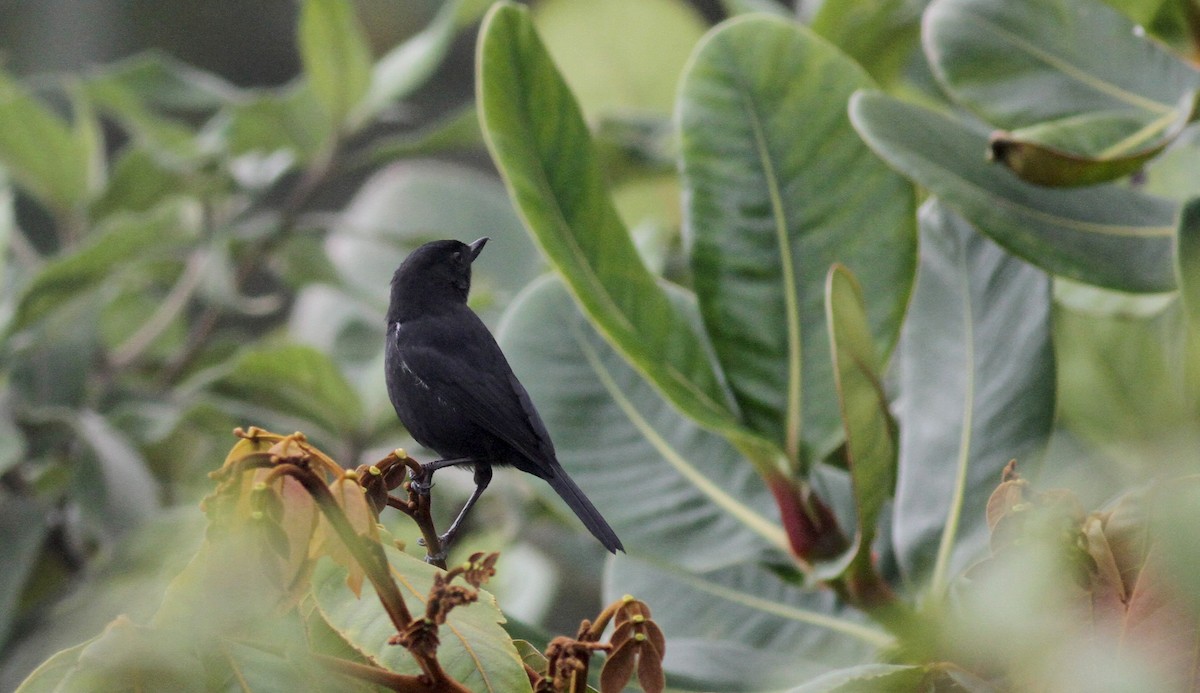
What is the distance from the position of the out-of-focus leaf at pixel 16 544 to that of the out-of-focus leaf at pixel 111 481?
0.05m

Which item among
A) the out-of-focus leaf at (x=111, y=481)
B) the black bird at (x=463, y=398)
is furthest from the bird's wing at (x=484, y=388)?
the out-of-focus leaf at (x=111, y=481)

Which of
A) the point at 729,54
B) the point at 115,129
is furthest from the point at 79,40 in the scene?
the point at 729,54

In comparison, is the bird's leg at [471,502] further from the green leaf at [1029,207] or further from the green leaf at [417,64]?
the green leaf at [417,64]

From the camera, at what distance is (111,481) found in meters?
1.11

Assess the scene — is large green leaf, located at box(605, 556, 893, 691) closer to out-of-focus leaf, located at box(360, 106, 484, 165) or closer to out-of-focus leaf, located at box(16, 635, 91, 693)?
out-of-focus leaf, located at box(16, 635, 91, 693)

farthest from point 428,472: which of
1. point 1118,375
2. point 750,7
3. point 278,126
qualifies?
point 278,126

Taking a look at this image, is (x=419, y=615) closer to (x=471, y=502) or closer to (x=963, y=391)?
(x=471, y=502)

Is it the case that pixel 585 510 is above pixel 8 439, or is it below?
above

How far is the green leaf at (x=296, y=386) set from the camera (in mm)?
1091

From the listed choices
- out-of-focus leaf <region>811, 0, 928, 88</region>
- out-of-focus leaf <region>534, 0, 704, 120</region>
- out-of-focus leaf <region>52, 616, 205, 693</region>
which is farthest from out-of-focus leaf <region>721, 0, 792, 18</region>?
out-of-focus leaf <region>52, 616, 205, 693</region>

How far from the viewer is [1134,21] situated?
2.68 feet

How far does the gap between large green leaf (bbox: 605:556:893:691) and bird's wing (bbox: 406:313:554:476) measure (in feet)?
0.82

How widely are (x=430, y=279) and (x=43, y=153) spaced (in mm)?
984

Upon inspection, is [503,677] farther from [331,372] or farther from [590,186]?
[331,372]
